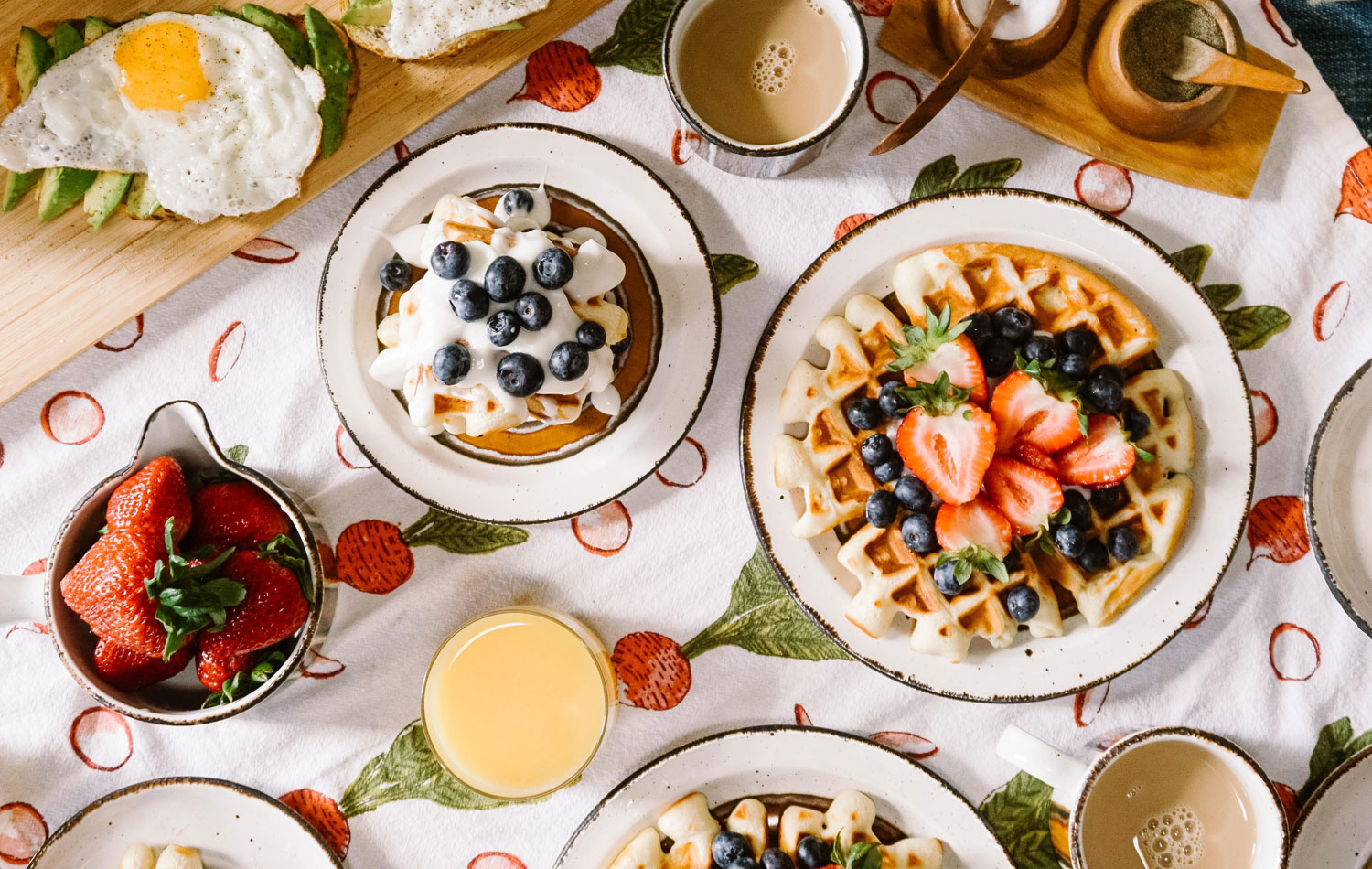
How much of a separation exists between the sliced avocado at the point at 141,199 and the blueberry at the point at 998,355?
1523 millimetres

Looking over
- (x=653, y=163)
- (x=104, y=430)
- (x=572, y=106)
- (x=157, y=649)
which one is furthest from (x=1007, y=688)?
(x=104, y=430)

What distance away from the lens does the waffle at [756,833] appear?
165cm

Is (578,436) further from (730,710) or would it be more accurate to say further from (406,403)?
(730,710)

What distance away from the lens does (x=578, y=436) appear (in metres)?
1.70

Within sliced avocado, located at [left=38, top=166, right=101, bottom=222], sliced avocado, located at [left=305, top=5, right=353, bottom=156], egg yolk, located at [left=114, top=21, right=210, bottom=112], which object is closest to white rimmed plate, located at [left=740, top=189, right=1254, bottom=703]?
sliced avocado, located at [left=305, top=5, right=353, bottom=156]

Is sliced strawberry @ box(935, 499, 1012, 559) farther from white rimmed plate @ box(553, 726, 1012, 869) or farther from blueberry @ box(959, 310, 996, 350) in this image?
white rimmed plate @ box(553, 726, 1012, 869)

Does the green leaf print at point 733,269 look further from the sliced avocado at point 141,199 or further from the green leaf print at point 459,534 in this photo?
the sliced avocado at point 141,199

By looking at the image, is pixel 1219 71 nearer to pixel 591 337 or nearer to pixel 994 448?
pixel 994 448

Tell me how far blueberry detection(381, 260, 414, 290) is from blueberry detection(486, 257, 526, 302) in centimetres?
22

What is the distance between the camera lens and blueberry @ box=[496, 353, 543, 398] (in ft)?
4.81

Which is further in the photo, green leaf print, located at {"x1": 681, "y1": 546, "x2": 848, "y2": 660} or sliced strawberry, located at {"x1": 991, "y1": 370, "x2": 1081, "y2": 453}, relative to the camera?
green leaf print, located at {"x1": 681, "y1": 546, "x2": 848, "y2": 660}

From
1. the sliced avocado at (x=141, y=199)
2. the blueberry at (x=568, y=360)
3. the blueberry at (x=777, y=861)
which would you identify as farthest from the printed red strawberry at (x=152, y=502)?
the blueberry at (x=777, y=861)

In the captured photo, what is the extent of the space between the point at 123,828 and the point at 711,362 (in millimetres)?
1388

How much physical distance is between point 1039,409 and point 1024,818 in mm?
800
